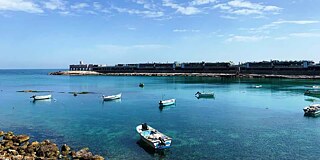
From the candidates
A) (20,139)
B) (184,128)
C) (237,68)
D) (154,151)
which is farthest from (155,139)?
(237,68)

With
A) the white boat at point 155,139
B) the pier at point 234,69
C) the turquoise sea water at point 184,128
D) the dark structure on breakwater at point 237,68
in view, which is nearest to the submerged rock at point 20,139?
the turquoise sea water at point 184,128

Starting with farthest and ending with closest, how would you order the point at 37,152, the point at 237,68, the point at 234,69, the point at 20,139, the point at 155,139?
→ 1. the point at 234,69
2. the point at 237,68
3. the point at 20,139
4. the point at 155,139
5. the point at 37,152

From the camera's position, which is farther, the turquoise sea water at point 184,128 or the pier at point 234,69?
the pier at point 234,69

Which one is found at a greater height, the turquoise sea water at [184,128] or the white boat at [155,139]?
the white boat at [155,139]

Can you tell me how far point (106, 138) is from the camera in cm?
3030

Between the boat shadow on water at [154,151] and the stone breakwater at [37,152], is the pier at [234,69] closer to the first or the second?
the boat shadow on water at [154,151]

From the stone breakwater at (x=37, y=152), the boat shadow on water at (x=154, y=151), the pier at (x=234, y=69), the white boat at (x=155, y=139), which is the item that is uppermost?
the pier at (x=234, y=69)

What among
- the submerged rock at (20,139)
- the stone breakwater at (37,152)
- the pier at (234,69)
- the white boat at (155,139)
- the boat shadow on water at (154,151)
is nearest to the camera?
the stone breakwater at (37,152)

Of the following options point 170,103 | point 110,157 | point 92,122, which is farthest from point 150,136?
point 170,103

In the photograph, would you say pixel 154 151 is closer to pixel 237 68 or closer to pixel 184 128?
pixel 184 128

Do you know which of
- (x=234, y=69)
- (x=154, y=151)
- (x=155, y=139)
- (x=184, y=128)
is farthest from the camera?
(x=234, y=69)

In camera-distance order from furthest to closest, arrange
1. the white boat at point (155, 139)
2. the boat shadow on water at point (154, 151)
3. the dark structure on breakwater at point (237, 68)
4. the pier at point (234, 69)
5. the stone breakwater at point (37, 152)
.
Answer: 1. the dark structure on breakwater at point (237, 68)
2. the pier at point (234, 69)
3. the white boat at point (155, 139)
4. the boat shadow on water at point (154, 151)
5. the stone breakwater at point (37, 152)

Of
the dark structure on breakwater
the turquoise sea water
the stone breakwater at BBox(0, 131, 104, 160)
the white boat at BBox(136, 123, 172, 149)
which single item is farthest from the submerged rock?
the dark structure on breakwater

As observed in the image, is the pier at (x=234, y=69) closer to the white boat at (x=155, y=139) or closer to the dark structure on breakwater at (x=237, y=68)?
the dark structure on breakwater at (x=237, y=68)
